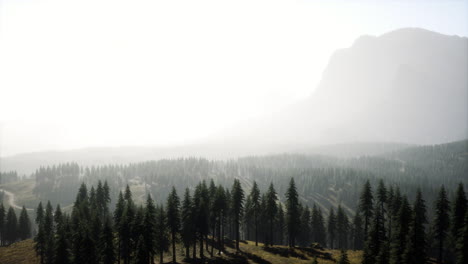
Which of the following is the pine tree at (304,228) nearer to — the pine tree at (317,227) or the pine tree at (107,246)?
the pine tree at (317,227)

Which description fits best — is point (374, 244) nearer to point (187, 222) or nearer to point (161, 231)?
point (187, 222)

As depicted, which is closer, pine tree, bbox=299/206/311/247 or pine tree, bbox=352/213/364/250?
pine tree, bbox=299/206/311/247

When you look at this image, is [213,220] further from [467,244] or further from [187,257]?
[467,244]

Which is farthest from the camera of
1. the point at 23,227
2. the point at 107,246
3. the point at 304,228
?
the point at 23,227

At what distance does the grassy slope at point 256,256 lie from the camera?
173ft

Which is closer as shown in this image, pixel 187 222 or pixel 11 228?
pixel 187 222

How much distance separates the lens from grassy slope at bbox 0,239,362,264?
173ft

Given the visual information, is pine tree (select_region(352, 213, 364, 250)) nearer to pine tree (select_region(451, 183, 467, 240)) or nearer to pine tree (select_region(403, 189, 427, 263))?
pine tree (select_region(451, 183, 467, 240))

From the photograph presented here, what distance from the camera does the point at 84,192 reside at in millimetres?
77750

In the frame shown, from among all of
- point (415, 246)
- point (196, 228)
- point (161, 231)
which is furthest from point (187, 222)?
point (415, 246)

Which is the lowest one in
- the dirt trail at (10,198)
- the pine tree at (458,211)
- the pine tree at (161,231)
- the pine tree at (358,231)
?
the dirt trail at (10,198)

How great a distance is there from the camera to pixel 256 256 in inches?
2176

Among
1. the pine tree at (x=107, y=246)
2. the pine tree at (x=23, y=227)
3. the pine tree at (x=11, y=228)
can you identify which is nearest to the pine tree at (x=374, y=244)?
the pine tree at (x=107, y=246)

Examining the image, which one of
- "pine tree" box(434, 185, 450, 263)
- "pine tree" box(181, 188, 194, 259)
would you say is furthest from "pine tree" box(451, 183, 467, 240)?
"pine tree" box(181, 188, 194, 259)
